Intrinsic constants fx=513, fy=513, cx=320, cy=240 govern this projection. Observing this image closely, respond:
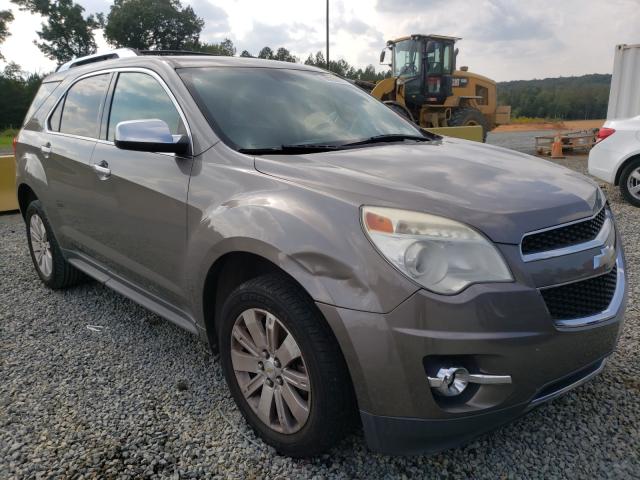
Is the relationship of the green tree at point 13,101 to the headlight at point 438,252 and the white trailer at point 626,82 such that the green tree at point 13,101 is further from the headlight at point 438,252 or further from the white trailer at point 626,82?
the headlight at point 438,252

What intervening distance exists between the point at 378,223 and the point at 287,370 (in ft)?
2.34

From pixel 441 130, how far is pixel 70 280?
8005 mm

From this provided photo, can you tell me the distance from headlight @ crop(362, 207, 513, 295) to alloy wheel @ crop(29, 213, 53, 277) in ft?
11.1

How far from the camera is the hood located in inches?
70.8

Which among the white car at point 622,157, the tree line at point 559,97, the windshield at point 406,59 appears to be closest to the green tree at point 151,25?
the tree line at point 559,97

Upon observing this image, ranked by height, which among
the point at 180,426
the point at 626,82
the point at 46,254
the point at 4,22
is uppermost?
the point at 4,22

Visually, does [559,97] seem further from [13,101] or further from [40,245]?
[40,245]

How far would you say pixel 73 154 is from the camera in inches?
136

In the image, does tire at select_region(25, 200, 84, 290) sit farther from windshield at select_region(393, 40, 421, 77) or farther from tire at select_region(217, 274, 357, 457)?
windshield at select_region(393, 40, 421, 77)

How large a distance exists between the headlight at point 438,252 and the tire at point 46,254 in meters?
3.12

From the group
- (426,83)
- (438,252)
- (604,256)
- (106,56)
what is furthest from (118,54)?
(426,83)

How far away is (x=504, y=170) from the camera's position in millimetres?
2285

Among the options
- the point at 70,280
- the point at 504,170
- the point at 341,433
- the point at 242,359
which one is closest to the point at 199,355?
the point at 242,359

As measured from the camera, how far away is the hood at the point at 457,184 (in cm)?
180
